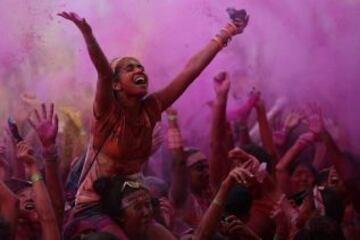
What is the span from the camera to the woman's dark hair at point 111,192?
3771mm

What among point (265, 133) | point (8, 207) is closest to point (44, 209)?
point (8, 207)

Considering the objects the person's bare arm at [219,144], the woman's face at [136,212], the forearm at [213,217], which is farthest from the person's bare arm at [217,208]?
the person's bare arm at [219,144]

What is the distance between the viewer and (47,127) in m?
4.03

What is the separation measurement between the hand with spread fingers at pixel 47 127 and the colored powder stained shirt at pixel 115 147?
17 centimetres

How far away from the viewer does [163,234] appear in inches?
153

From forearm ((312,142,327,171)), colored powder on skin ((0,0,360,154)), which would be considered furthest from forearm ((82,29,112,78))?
forearm ((312,142,327,171))

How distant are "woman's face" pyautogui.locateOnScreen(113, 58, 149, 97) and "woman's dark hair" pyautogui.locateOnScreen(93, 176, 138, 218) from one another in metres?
0.37

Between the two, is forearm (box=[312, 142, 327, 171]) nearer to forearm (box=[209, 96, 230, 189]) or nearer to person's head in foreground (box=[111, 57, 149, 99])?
forearm (box=[209, 96, 230, 189])

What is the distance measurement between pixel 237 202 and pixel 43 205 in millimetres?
868

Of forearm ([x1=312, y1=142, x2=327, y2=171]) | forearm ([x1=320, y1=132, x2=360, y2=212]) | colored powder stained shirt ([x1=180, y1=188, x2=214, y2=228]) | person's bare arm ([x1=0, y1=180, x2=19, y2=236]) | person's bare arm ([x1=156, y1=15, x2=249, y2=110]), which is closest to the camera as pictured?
person's bare arm ([x1=0, y1=180, x2=19, y2=236])

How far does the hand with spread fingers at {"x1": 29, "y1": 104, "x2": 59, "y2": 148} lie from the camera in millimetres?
3990

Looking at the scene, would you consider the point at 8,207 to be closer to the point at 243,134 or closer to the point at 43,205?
the point at 43,205

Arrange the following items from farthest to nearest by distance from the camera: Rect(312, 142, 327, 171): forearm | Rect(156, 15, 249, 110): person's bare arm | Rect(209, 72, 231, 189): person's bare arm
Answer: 1. Rect(312, 142, 327, 171): forearm
2. Rect(209, 72, 231, 189): person's bare arm
3. Rect(156, 15, 249, 110): person's bare arm

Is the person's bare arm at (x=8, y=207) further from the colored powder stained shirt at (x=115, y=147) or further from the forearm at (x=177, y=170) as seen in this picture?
the forearm at (x=177, y=170)
